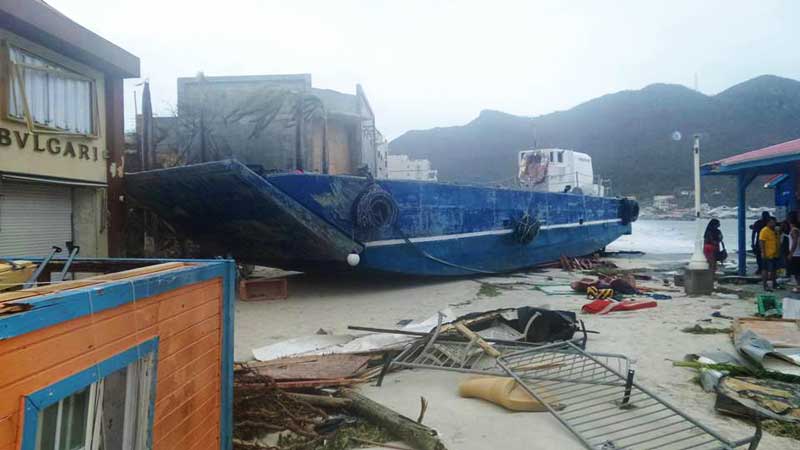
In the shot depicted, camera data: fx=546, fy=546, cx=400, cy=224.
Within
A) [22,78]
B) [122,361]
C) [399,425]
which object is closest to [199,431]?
[122,361]

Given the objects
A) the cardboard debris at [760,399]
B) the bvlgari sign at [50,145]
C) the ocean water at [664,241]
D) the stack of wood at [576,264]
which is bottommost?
the ocean water at [664,241]

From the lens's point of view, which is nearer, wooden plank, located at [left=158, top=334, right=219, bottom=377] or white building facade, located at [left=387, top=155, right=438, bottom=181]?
wooden plank, located at [left=158, top=334, right=219, bottom=377]

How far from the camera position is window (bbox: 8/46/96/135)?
766 centimetres

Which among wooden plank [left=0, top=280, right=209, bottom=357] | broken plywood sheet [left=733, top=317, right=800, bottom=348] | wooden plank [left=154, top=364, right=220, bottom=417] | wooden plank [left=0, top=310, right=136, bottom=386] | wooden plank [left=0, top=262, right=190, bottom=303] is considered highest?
wooden plank [left=0, top=262, right=190, bottom=303]

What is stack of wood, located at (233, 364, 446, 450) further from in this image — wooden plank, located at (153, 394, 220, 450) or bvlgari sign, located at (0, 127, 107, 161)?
bvlgari sign, located at (0, 127, 107, 161)

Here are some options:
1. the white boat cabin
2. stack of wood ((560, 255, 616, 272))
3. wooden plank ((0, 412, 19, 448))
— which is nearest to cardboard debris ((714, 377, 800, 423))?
wooden plank ((0, 412, 19, 448))

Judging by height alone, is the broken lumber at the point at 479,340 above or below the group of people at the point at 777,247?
below

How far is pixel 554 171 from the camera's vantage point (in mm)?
18922

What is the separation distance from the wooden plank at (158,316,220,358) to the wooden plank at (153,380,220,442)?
0.26 metres

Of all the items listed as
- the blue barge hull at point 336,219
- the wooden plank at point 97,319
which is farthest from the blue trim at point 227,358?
the blue barge hull at point 336,219

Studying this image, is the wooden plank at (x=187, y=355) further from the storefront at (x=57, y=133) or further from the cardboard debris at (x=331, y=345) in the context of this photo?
the storefront at (x=57, y=133)

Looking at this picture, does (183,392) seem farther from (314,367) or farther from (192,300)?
(314,367)

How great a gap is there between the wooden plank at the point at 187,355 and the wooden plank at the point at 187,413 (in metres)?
0.18

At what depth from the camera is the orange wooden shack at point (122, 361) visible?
1.48 meters
